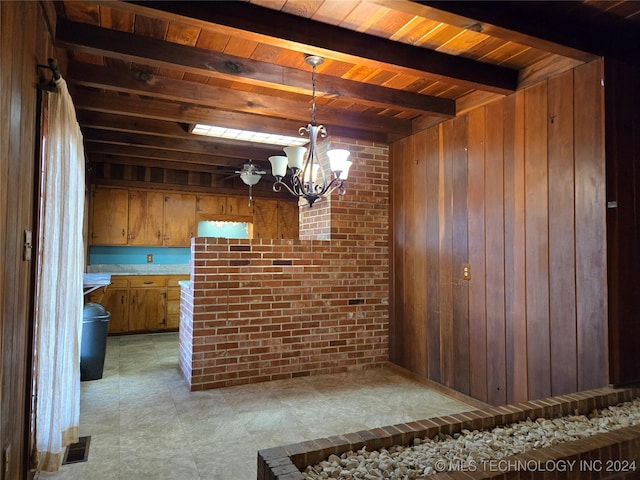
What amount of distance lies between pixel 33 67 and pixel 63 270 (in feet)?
3.25

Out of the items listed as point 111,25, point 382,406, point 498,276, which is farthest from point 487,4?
point 382,406

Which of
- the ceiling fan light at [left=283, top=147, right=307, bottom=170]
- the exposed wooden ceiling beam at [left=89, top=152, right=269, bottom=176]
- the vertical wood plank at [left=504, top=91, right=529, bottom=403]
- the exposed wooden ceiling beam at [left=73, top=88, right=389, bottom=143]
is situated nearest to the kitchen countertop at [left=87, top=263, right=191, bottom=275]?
the exposed wooden ceiling beam at [left=89, top=152, right=269, bottom=176]

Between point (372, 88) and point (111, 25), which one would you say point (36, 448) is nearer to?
point (111, 25)

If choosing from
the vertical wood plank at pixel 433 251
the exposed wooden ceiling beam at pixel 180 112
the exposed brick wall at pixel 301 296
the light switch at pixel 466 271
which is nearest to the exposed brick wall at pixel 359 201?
the exposed brick wall at pixel 301 296

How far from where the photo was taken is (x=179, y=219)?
6164 millimetres

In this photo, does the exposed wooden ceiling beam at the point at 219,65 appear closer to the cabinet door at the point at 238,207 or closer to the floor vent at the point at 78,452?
the floor vent at the point at 78,452

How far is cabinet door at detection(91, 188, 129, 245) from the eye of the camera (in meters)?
5.72

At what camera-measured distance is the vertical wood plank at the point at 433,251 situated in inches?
138

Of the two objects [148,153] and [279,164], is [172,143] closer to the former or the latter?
[148,153]

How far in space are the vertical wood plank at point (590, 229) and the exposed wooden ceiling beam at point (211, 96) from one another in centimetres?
166

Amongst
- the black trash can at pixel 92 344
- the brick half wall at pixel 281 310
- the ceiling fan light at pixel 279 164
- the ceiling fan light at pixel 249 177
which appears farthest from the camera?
the ceiling fan light at pixel 249 177

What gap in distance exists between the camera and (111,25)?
2.25 m

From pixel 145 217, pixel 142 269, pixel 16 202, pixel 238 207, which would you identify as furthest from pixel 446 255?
pixel 142 269

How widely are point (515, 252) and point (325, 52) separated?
189cm
